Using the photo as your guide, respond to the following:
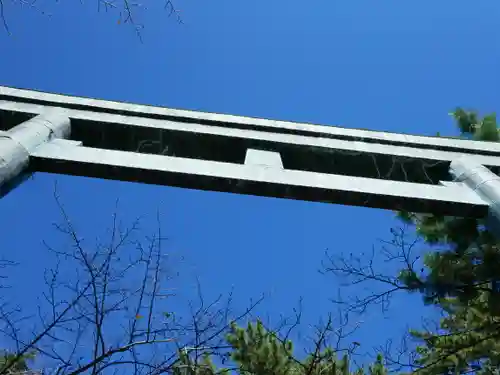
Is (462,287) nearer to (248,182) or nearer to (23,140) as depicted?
(248,182)

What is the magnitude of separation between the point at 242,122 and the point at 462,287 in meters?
3.23

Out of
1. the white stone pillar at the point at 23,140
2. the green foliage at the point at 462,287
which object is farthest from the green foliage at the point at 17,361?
the green foliage at the point at 462,287

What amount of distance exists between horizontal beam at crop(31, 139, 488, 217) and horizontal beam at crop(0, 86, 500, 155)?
1459mm

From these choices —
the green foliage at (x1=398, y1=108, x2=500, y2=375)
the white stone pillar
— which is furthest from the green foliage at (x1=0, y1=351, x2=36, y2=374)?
the green foliage at (x1=398, y1=108, x2=500, y2=375)

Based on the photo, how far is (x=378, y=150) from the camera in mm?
5160

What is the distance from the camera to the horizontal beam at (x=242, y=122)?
5344mm

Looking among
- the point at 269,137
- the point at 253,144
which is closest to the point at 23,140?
the point at 253,144

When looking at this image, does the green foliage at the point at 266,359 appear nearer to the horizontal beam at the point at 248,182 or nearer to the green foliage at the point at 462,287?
the green foliage at the point at 462,287

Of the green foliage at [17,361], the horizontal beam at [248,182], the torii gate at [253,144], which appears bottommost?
the green foliage at [17,361]

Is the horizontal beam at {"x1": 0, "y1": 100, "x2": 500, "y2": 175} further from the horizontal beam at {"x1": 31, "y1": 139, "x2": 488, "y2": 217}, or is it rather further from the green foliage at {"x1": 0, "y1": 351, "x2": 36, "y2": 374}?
the green foliage at {"x1": 0, "y1": 351, "x2": 36, "y2": 374}

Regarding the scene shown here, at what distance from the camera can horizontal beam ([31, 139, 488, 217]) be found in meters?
3.90

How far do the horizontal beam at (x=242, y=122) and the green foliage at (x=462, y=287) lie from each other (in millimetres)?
862

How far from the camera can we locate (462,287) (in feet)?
18.8

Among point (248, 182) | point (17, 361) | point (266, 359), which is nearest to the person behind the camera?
point (248, 182)
